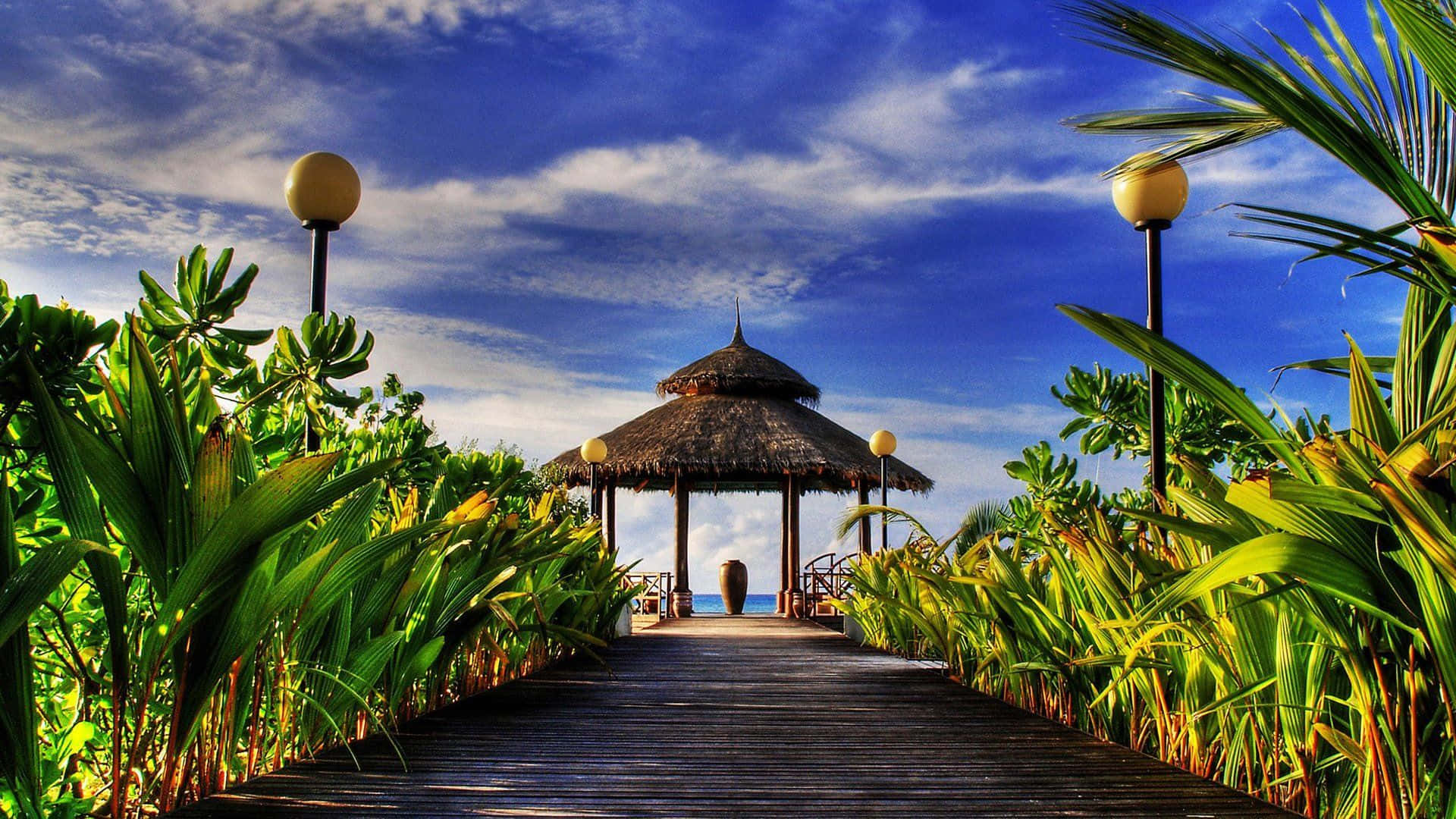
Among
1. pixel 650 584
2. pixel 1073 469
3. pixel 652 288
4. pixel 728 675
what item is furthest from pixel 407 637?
pixel 650 584

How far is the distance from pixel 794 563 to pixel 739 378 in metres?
3.24

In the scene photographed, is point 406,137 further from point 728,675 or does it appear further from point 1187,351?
point 1187,351

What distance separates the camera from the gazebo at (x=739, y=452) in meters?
13.1

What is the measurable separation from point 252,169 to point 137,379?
3.96 meters

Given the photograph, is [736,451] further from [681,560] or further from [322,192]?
[322,192]

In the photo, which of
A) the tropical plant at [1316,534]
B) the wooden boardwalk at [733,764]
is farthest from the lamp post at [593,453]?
the tropical plant at [1316,534]

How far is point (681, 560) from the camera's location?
1352 cm

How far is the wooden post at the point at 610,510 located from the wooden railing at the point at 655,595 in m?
0.75

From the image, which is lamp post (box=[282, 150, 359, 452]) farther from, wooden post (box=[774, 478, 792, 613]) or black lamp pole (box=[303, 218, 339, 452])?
wooden post (box=[774, 478, 792, 613])

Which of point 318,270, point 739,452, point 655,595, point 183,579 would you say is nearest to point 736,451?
point 739,452

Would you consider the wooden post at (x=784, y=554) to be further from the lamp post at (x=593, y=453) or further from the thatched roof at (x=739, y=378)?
the lamp post at (x=593, y=453)

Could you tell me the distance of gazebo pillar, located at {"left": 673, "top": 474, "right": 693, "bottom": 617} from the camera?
43.3 ft

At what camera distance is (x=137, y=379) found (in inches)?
60.3

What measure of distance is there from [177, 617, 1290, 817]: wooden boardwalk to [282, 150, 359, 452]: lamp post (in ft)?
7.04
